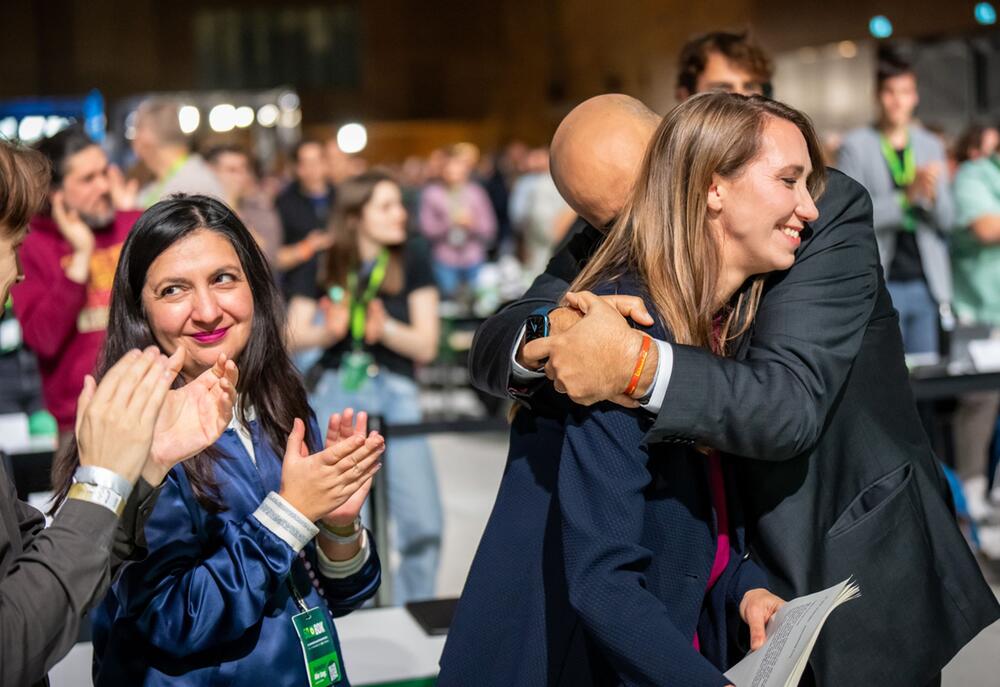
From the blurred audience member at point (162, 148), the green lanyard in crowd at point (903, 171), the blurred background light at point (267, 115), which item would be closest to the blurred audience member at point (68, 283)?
the blurred audience member at point (162, 148)

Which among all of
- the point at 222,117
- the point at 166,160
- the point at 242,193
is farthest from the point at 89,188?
the point at 222,117

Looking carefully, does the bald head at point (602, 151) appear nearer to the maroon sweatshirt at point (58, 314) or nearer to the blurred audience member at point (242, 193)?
the maroon sweatshirt at point (58, 314)

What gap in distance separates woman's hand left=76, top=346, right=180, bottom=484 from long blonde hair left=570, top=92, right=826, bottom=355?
656mm

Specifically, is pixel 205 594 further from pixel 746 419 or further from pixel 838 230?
pixel 838 230

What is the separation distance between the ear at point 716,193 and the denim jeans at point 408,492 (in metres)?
2.68

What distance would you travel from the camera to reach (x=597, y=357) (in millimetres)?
1542

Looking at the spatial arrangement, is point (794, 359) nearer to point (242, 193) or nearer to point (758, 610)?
point (758, 610)

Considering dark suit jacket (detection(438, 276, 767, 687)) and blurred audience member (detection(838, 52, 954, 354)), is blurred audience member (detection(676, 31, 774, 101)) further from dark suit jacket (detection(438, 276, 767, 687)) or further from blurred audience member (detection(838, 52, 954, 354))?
blurred audience member (detection(838, 52, 954, 354))

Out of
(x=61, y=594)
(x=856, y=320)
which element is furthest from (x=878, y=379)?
(x=61, y=594)

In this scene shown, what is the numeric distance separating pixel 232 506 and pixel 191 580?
0.15 metres

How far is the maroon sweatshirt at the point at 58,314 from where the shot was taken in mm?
4102

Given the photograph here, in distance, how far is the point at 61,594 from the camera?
4.29 ft

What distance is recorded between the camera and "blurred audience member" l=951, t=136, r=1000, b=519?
17.1 feet

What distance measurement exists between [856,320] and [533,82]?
1006 inches
